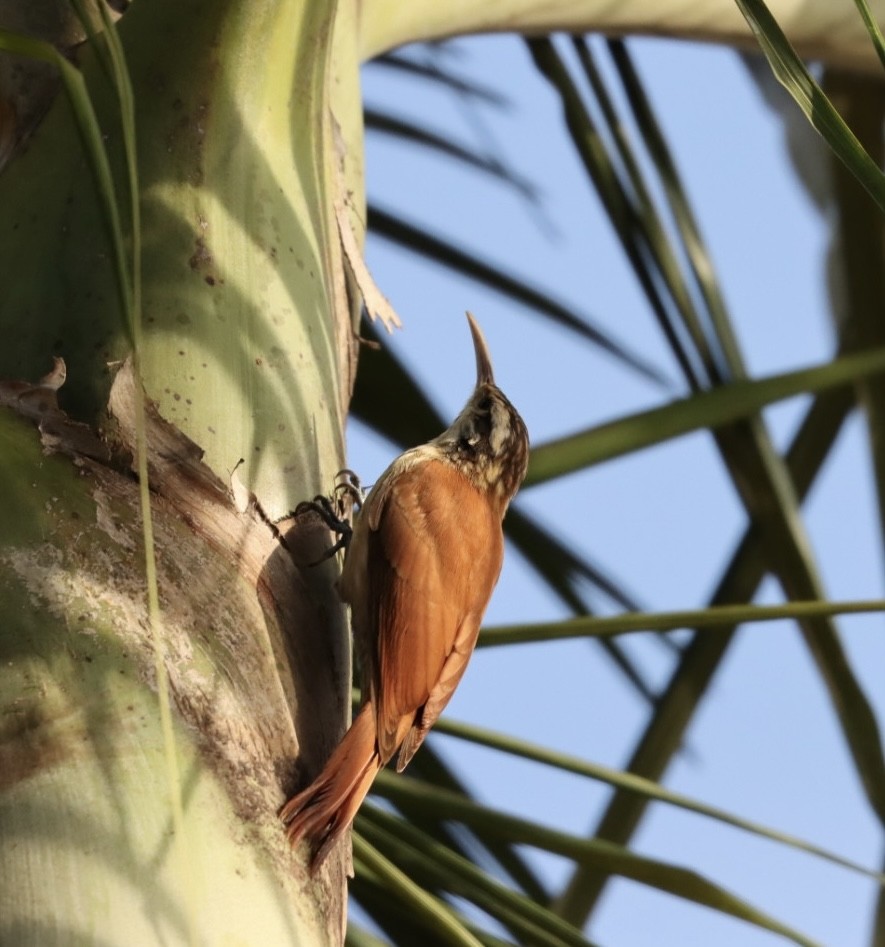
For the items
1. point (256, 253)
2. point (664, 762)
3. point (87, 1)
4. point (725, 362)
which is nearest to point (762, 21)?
point (256, 253)

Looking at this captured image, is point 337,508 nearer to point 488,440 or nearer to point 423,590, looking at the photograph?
point 423,590

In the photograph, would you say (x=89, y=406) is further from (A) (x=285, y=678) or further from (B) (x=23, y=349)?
(A) (x=285, y=678)

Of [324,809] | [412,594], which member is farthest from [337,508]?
[324,809]

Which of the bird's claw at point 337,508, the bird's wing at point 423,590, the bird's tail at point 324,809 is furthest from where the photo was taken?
the bird's wing at point 423,590

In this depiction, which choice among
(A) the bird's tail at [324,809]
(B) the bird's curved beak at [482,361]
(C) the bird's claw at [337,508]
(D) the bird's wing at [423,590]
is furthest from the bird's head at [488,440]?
(A) the bird's tail at [324,809]

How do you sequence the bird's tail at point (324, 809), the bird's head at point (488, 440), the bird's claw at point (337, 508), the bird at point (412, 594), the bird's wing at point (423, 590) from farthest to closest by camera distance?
the bird's head at point (488, 440), the bird's wing at point (423, 590), the bird at point (412, 594), the bird's claw at point (337, 508), the bird's tail at point (324, 809)

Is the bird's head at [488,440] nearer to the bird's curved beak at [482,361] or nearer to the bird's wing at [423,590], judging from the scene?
the bird's curved beak at [482,361]

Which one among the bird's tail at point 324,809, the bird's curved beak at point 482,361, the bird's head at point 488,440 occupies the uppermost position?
the bird's curved beak at point 482,361
